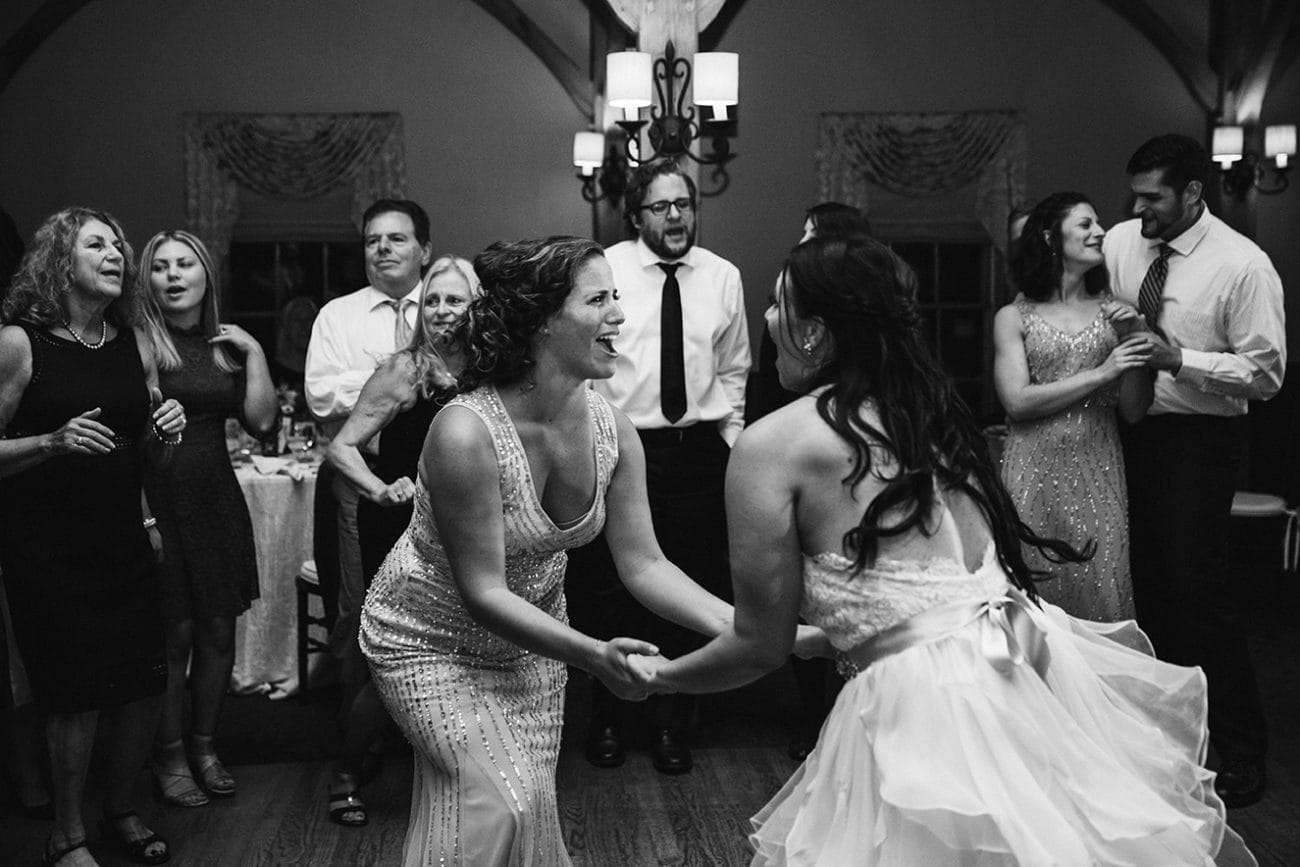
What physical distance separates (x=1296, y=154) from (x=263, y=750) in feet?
23.2

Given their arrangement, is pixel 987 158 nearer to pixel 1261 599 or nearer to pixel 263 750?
pixel 1261 599

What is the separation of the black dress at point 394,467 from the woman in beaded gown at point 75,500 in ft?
1.75

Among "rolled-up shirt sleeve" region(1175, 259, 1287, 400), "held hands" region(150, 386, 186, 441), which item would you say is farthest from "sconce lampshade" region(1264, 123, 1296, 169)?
"held hands" region(150, 386, 186, 441)

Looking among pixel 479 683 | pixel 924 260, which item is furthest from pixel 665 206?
pixel 924 260

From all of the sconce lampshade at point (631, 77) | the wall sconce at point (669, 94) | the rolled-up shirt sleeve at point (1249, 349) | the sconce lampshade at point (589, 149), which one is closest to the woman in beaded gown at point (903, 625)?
the rolled-up shirt sleeve at point (1249, 349)

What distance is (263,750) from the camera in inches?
167

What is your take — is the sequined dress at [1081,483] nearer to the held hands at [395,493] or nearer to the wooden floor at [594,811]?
the wooden floor at [594,811]

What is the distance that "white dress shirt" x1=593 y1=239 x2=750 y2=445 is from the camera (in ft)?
13.6

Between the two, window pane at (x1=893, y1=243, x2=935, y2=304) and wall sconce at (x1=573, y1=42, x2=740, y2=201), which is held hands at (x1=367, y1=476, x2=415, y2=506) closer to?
wall sconce at (x1=573, y1=42, x2=740, y2=201)

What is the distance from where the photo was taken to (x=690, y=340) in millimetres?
4180

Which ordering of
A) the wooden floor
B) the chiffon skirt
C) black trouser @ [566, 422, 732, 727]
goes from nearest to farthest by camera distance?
the chiffon skirt < the wooden floor < black trouser @ [566, 422, 732, 727]

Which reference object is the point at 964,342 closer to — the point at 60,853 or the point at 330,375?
the point at 330,375

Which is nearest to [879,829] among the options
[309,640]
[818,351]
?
[818,351]

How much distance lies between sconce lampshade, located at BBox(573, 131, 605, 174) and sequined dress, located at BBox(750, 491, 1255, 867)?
20.8 feet
